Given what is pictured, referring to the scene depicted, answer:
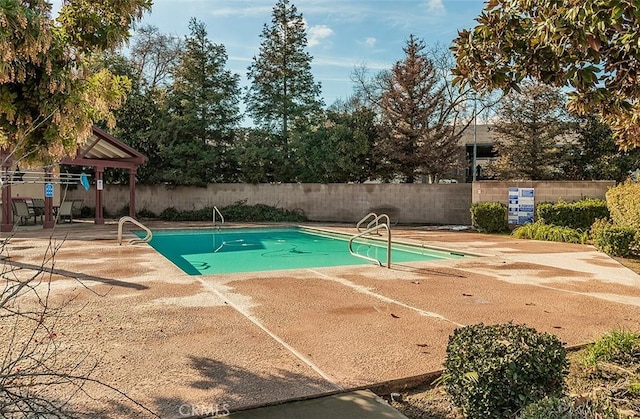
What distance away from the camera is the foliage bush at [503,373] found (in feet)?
8.52

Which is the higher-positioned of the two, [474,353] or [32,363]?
[474,353]

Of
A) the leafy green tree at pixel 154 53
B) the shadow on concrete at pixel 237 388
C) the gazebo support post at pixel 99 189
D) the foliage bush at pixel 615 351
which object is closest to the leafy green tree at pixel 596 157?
the foliage bush at pixel 615 351

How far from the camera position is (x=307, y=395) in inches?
119

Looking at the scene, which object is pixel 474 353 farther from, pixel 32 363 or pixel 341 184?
pixel 341 184

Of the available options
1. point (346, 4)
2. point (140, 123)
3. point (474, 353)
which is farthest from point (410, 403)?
point (140, 123)

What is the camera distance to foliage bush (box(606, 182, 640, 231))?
8.95 m

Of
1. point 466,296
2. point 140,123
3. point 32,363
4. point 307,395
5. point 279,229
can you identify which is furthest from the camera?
point 140,123

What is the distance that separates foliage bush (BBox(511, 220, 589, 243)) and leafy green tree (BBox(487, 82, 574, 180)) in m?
6.08

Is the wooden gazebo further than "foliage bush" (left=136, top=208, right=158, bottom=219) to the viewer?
No

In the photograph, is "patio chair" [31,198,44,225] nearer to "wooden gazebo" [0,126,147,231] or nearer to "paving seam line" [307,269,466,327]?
"wooden gazebo" [0,126,147,231]

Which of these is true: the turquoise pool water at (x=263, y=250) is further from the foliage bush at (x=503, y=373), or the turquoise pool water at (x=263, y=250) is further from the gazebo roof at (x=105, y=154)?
the foliage bush at (x=503, y=373)

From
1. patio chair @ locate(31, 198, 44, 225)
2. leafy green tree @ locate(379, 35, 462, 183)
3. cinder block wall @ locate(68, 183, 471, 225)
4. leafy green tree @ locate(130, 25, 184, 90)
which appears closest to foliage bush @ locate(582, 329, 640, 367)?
cinder block wall @ locate(68, 183, 471, 225)

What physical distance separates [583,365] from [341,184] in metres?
15.8

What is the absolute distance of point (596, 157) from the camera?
18.6 metres
